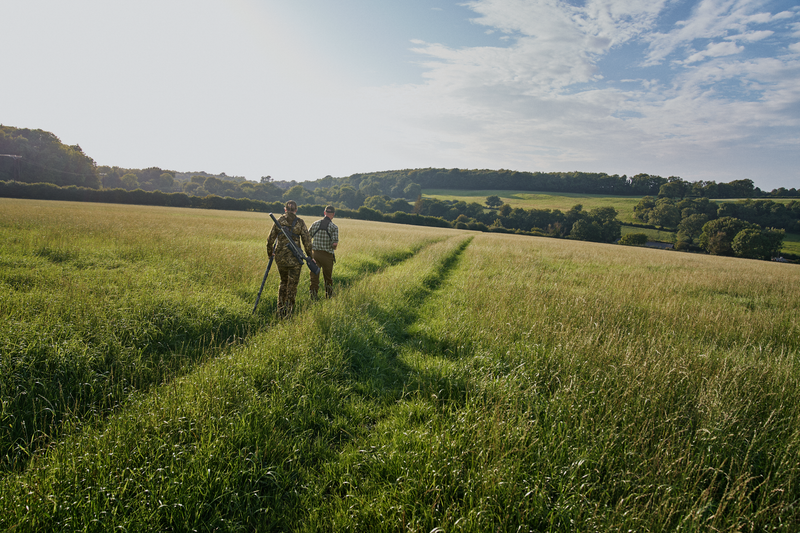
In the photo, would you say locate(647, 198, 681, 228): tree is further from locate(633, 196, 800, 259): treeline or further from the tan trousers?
the tan trousers

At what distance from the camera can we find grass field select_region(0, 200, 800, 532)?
229 cm

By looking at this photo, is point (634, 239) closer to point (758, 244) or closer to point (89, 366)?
point (758, 244)

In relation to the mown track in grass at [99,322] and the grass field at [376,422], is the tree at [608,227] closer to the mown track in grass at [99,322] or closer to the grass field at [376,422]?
the grass field at [376,422]

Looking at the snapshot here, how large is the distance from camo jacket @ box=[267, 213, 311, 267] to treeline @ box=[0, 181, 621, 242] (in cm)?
6897

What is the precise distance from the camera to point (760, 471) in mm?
2871

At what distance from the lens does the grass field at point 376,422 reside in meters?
2.29

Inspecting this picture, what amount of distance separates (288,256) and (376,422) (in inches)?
179

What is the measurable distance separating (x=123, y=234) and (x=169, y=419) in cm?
1570

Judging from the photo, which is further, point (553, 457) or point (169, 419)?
point (169, 419)

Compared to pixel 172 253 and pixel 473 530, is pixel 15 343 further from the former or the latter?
pixel 172 253

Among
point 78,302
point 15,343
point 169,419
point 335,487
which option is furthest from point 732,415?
point 78,302

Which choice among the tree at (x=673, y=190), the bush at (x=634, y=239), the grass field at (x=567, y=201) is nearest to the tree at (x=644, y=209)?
the grass field at (x=567, y=201)

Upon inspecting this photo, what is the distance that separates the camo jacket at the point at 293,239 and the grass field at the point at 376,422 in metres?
1.36

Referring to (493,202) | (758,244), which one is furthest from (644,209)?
(493,202)
